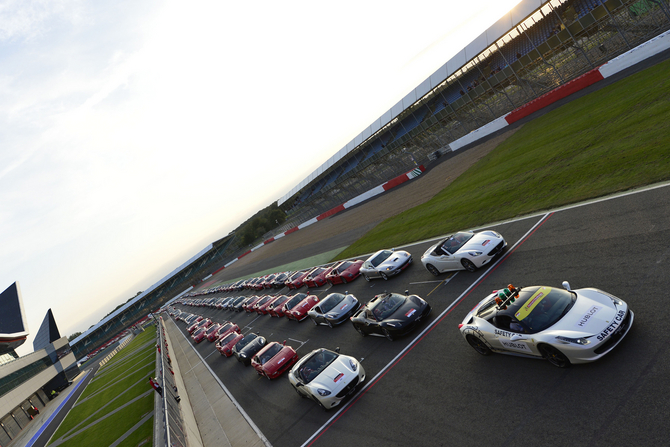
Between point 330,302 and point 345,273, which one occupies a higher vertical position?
point 330,302

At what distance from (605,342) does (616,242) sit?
5258 millimetres

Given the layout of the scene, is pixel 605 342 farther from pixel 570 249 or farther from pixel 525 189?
pixel 525 189

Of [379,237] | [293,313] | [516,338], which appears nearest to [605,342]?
[516,338]

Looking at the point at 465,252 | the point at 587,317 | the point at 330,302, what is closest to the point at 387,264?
the point at 330,302

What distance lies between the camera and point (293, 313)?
22875 millimetres

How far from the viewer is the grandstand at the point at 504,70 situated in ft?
102

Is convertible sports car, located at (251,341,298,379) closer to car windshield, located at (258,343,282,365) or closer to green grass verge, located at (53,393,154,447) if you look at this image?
car windshield, located at (258,343,282,365)

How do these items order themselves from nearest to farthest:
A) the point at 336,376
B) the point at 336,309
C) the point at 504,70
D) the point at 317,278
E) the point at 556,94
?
the point at 336,376
the point at 336,309
the point at 317,278
the point at 556,94
the point at 504,70

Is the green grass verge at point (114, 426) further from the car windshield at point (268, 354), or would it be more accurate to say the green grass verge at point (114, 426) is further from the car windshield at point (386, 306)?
the car windshield at point (386, 306)

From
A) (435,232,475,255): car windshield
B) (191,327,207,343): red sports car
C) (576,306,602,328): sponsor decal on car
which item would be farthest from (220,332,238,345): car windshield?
(576,306,602,328): sponsor decal on car

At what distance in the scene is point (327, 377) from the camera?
1170 cm

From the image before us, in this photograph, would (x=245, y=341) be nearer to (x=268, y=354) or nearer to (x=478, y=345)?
(x=268, y=354)

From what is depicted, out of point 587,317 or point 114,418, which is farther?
point 114,418

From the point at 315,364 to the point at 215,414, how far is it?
6.58m
